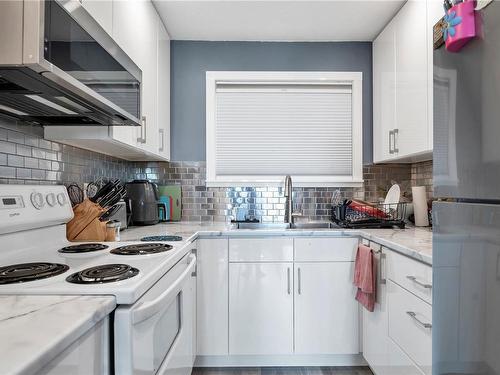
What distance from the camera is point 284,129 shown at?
2830 mm

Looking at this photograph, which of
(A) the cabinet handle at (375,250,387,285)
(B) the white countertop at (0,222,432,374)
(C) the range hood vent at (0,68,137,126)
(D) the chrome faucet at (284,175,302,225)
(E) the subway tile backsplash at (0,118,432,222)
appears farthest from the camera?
(E) the subway tile backsplash at (0,118,432,222)

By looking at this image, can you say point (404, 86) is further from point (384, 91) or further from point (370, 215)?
point (370, 215)

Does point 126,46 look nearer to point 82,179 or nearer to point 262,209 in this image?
point 82,179

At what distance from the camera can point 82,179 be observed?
6.46 feet

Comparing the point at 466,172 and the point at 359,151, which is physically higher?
the point at 359,151

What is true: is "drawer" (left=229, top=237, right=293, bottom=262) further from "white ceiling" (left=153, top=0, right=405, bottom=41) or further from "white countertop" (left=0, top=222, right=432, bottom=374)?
"white ceiling" (left=153, top=0, right=405, bottom=41)

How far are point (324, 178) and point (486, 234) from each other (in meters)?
1.92

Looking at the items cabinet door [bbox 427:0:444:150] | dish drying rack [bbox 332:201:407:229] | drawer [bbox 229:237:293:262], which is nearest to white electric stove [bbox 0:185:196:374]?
drawer [bbox 229:237:293:262]

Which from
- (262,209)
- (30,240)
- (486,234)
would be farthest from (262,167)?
(486,234)

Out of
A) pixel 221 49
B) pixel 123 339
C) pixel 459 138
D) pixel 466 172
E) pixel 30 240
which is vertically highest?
pixel 221 49

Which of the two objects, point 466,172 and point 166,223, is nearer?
point 466,172

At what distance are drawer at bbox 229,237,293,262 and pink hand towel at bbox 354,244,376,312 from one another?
16.3 inches

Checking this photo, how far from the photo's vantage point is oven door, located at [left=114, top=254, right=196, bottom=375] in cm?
84

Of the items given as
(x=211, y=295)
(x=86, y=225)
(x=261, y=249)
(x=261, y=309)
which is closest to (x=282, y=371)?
(x=261, y=309)
